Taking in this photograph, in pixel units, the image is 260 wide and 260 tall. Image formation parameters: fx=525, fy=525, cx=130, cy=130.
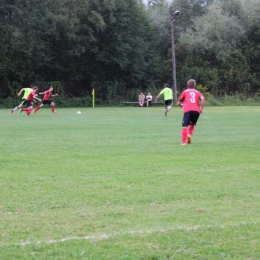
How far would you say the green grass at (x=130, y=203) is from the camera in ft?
15.3

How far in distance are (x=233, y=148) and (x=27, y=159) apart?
4913 mm

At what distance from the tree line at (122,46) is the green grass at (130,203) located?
39564 mm

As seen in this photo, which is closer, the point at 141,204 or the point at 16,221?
the point at 16,221

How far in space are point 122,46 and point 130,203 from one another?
48.1 metres

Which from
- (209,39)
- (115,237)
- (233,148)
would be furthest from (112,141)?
(209,39)

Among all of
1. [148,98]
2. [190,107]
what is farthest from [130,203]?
[148,98]

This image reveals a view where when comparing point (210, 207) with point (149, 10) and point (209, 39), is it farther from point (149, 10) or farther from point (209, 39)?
point (149, 10)

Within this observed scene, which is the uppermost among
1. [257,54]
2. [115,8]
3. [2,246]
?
[115,8]

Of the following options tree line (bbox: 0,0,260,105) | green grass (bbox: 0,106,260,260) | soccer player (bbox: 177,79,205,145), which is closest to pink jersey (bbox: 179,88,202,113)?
soccer player (bbox: 177,79,205,145)

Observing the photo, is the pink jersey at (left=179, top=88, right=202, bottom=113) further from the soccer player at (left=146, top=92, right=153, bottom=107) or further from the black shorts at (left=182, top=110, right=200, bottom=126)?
the soccer player at (left=146, top=92, right=153, bottom=107)

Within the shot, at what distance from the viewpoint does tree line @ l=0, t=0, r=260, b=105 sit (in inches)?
1976

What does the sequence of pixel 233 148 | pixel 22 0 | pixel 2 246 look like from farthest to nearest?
pixel 22 0
pixel 233 148
pixel 2 246

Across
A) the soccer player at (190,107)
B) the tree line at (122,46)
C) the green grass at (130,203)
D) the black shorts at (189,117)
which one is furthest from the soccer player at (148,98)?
the green grass at (130,203)

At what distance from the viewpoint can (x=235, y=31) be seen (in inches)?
2350
